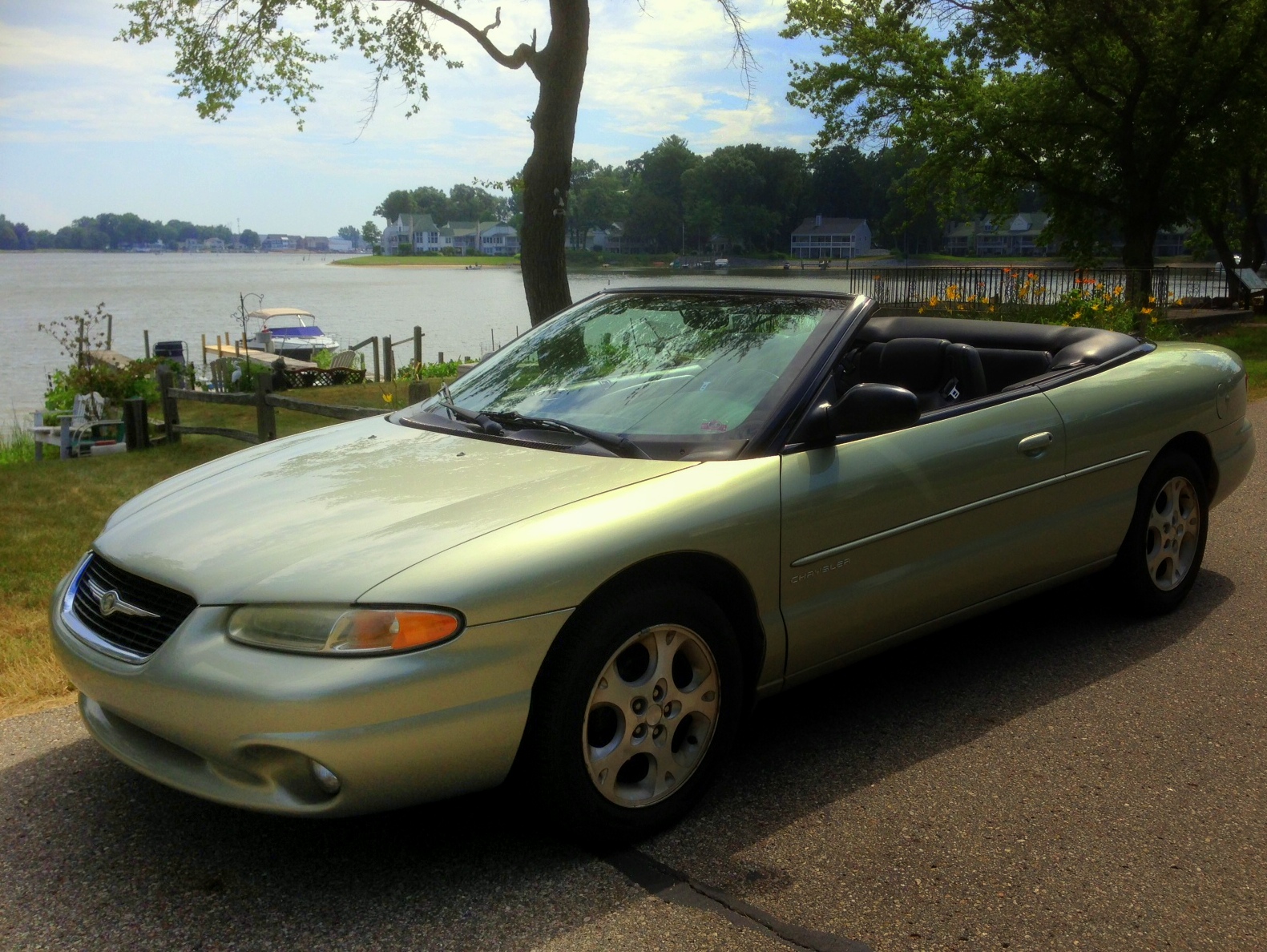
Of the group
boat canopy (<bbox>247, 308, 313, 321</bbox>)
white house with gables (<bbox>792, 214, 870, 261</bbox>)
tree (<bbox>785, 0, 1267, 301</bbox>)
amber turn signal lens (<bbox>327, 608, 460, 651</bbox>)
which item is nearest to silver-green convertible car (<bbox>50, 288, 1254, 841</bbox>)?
amber turn signal lens (<bbox>327, 608, 460, 651</bbox>)

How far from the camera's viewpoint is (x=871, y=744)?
12.4 ft

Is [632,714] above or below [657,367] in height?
below

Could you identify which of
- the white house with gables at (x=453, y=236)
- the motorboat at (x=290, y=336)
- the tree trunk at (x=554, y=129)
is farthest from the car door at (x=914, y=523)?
the white house with gables at (x=453, y=236)

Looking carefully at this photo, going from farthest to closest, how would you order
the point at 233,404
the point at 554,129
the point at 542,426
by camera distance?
the point at 233,404
the point at 554,129
the point at 542,426

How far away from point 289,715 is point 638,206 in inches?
2433

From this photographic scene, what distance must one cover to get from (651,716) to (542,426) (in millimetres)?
1089

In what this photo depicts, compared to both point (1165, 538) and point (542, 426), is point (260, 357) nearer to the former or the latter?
point (1165, 538)

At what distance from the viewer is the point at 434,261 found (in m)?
141

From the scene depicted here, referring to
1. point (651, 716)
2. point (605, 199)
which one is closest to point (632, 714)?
point (651, 716)

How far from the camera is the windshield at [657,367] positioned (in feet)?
12.2

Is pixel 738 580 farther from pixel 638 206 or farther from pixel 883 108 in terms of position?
pixel 638 206

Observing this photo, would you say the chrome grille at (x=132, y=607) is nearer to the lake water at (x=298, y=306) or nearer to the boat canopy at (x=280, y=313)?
the lake water at (x=298, y=306)

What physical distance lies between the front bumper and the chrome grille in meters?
0.08

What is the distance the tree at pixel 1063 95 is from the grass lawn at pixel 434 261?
266 feet
